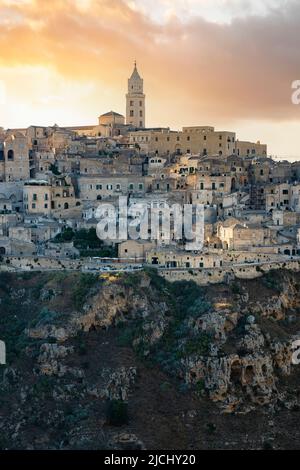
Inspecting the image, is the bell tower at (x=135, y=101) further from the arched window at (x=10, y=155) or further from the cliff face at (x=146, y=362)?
the cliff face at (x=146, y=362)

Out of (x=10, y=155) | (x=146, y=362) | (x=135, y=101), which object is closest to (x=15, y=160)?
(x=10, y=155)

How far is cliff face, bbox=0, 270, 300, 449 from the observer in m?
44.2

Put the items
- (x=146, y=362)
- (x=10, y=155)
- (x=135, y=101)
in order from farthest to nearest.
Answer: (x=135, y=101) → (x=10, y=155) → (x=146, y=362)

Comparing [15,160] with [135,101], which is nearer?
[15,160]

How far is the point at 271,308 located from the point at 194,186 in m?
13.8

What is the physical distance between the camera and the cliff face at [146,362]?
44156mm

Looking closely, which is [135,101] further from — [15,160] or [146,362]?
[146,362]

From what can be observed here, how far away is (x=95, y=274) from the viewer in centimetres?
5147

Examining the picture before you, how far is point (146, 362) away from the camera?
47.4 metres

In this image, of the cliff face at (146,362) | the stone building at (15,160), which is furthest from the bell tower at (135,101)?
the cliff face at (146,362)
